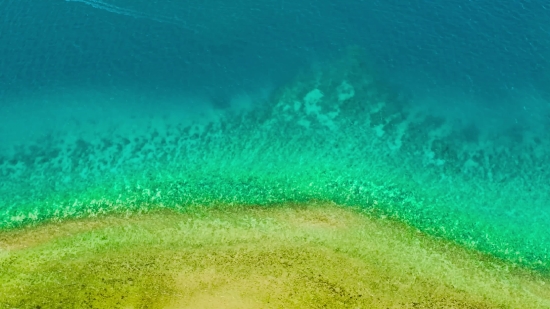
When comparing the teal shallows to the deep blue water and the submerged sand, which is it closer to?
the submerged sand

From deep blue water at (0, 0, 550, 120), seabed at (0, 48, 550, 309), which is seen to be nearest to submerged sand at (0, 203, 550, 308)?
seabed at (0, 48, 550, 309)

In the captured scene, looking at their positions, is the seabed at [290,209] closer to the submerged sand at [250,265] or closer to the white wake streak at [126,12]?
the submerged sand at [250,265]

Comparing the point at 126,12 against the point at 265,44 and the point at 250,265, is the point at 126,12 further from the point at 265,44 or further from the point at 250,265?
the point at 250,265

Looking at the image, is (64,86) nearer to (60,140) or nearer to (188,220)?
(60,140)

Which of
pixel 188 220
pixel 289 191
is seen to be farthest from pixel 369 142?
pixel 188 220

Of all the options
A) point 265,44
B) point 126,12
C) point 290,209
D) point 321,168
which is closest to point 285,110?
point 321,168

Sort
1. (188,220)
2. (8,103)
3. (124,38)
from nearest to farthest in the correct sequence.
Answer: (188,220) → (8,103) → (124,38)

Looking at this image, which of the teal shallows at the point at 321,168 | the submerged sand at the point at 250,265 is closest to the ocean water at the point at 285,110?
the teal shallows at the point at 321,168
